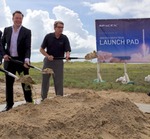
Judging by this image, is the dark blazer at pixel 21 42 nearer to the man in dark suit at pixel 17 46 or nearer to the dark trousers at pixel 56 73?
the man in dark suit at pixel 17 46

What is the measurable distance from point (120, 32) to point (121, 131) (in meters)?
10.1

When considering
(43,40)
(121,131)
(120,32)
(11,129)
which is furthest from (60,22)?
(120,32)

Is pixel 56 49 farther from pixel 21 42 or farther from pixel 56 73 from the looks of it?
pixel 21 42

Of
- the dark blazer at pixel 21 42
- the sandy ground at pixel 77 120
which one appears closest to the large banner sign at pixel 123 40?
the dark blazer at pixel 21 42

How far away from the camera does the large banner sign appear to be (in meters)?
16.2

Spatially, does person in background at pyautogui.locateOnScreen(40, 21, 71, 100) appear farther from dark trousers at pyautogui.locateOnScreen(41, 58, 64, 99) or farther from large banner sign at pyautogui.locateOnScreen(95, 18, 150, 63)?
large banner sign at pyautogui.locateOnScreen(95, 18, 150, 63)

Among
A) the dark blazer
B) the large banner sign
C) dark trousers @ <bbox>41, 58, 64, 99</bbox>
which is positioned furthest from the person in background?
the large banner sign

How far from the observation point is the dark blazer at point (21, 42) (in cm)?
866

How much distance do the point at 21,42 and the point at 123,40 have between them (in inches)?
327

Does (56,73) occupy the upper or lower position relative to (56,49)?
lower

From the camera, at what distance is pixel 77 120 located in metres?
6.29

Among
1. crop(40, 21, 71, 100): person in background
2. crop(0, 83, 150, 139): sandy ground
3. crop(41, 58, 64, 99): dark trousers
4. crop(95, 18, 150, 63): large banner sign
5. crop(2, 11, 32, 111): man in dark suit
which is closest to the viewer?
crop(0, 83, 150, 139): sandy ground

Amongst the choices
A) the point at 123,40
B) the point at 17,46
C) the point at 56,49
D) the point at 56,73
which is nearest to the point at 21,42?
the point at 17,46

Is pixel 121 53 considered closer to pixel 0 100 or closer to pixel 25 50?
pixel 0 100
